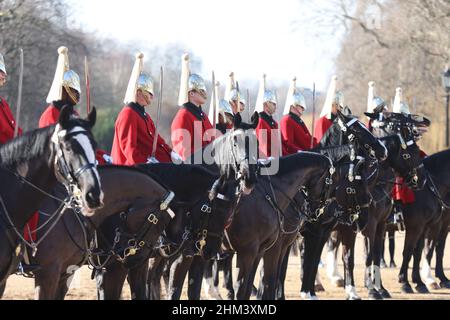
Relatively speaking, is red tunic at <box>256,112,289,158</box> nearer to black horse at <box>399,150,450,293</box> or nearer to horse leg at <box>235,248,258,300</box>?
horse leg at <box>235,248,258,300</box>

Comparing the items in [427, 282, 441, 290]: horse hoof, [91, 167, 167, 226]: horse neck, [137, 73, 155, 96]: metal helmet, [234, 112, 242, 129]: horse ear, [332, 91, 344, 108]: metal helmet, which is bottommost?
[427, 282, 441, 290]: horse hoof

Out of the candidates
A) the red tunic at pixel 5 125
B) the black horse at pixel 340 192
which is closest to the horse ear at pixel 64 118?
the red tunic at pixel 5 125

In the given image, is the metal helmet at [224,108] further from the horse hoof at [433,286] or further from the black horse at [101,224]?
the horse hoof at [433,286]

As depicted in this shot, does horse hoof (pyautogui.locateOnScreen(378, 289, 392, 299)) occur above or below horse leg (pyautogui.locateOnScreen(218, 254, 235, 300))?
below

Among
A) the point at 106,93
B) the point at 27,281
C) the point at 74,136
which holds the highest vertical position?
the point at 106,93

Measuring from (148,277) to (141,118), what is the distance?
1703mm

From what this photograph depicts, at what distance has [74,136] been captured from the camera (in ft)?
21.7

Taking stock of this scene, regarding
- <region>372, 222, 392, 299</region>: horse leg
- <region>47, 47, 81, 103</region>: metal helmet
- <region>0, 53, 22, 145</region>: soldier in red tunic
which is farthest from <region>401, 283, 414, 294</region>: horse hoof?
<region>0, 53, 22, 145</region>: soldier in red tunic

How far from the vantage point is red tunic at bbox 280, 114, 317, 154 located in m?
13.1

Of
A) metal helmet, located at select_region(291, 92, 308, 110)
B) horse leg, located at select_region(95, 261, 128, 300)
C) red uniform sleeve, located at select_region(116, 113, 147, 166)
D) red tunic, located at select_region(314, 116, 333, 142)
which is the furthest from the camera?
red tunic, located at select_region(314, 116, 333, 142)
